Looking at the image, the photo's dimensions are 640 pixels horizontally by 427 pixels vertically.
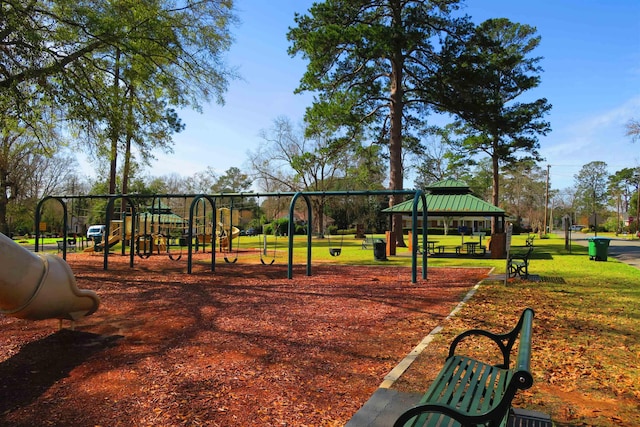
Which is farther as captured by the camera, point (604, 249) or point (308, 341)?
point (604, 249)

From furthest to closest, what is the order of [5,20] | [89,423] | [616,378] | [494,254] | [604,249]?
[494,254] → [604,249] → [5,20] → [616,378] → [89,423]

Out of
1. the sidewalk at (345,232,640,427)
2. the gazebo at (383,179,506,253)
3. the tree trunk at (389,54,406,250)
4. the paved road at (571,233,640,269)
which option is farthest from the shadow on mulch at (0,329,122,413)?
the tree trunk at (389,54,406,250)

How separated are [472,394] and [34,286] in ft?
17.6

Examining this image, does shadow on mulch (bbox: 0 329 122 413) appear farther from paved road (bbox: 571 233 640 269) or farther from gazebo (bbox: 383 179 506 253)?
paved road (bbox: 571 233 640 269)

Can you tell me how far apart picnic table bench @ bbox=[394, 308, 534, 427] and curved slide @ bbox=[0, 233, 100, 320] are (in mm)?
4981

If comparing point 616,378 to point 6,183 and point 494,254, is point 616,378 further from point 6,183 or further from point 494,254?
point 6,183

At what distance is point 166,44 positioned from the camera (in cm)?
1503

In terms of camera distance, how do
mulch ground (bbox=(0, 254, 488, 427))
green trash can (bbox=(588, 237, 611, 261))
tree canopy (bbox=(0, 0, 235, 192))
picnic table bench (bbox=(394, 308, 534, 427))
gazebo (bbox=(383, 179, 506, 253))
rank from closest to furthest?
1. picnic table bench (bbox=(394, 308, 534, 427))
2. mulch ground (bbox=(0, 254, 488, 427))
3. tree canopy (bbox=(0, 0, 235, 192))
4. green trash can (bbox=(588, 237, 611, 261))
5. gazebo (bbox=(383, 179, 506, 253))

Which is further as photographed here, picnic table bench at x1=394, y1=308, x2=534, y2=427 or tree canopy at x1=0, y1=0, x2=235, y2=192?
tree canopy at x1=0, y1=0, x2=235, y2=192

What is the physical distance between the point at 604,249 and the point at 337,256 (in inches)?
456

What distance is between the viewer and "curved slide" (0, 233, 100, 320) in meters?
5.36

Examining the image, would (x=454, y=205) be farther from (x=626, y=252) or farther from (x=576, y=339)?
(x=576, y=339)

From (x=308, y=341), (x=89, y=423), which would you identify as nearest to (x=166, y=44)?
(x=308, y=341)

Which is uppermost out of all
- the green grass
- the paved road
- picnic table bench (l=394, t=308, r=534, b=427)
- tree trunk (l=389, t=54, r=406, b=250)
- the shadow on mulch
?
tree trunk (l=389, t=54, r=406, b=250)
